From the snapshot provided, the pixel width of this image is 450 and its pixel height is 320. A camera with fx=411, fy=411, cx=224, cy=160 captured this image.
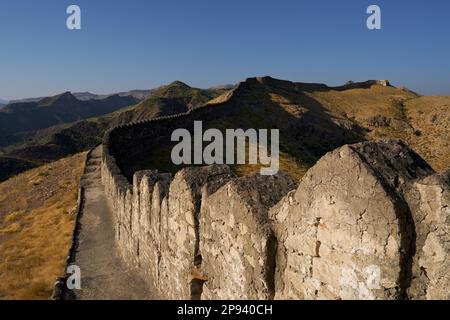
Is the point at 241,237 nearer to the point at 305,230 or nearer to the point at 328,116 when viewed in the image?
the point at 305,230

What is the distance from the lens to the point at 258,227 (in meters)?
4.17

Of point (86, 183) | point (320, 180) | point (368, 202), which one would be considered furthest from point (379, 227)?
point (86, 183)

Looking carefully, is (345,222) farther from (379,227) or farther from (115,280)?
(115,280)

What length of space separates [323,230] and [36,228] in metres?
14.1

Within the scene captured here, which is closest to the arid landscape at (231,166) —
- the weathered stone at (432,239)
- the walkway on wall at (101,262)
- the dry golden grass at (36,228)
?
the dry golden grass at (36,228)

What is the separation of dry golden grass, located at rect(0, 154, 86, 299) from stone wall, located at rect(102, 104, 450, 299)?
533cm

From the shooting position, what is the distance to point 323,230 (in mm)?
3465

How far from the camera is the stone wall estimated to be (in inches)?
121

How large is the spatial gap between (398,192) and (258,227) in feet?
4.77

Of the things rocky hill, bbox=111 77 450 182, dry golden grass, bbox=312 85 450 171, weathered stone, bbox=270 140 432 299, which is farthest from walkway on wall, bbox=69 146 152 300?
dry golden grass, bbox=312 85 450 171

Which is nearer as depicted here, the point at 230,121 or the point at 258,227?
the point at 258,227

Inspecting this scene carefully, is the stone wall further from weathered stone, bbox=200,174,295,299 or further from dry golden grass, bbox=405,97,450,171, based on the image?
dry golden grass, bbox=405,97,450,171

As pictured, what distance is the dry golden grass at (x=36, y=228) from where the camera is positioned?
9969 millimetres

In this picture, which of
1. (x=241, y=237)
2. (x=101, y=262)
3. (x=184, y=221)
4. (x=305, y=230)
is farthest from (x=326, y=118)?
(x=305, y=230)
